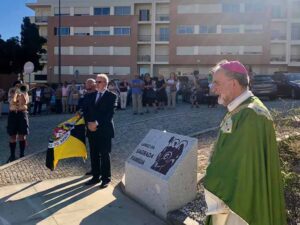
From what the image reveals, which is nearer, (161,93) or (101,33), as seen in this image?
(161,93)

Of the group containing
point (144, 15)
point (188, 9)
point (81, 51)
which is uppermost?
point (188, 9)

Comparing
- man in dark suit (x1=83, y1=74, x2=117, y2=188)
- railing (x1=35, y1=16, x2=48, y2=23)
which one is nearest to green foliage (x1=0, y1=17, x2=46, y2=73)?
railing (x1=35, y1=16, x2=48, y2=23)

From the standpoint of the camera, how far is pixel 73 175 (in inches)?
298

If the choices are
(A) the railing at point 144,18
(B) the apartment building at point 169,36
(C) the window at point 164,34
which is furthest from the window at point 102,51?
(C) the window at point 164,34

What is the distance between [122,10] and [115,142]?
5200cm

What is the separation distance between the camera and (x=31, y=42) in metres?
55.6

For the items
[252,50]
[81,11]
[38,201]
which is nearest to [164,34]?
[252,50]

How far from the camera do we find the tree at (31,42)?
178ft

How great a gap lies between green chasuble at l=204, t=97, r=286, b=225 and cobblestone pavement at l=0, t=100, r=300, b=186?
450 cm

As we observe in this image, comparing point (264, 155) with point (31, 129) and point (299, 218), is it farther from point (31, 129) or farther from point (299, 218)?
point (31, 129)

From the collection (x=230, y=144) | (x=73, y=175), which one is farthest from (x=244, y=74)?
(x=73, y=175)

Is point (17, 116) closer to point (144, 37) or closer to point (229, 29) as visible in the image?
point (229, 29)

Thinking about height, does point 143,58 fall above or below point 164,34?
below

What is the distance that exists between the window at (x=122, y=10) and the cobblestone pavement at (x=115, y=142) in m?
44.9
